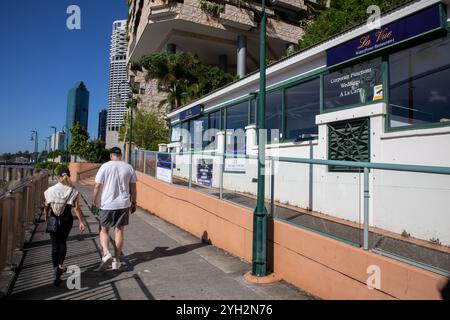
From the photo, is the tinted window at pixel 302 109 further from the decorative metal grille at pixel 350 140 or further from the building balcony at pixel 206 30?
the building balcony at pixel 206 30

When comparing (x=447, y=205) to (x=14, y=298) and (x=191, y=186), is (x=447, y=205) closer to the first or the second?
(x=14, y=298)

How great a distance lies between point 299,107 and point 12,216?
7.08 metres

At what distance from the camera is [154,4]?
1231 inches

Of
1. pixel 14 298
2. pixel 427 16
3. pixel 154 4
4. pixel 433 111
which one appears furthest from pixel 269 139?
pixel 154 4

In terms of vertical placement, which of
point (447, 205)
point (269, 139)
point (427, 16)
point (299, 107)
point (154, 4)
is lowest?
point (447, 205)

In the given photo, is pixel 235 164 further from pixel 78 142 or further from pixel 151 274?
pixel 78 142

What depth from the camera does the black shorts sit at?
5.70m

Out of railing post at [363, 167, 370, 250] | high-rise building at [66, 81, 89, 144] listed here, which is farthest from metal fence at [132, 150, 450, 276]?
high-rise building at [66, 81, 89, 144]

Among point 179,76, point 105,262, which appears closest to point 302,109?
point 105,262

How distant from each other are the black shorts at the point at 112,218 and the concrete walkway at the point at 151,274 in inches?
28.5

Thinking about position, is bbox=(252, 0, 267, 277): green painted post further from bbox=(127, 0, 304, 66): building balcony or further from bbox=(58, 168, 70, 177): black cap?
bbox=(127, 0, 304, 66): building balcony

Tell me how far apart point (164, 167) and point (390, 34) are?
7.40 meters

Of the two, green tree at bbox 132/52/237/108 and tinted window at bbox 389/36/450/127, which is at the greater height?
green tree at bbox 132/52/237/108

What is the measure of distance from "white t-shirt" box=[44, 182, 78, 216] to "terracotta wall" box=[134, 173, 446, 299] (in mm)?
2894
